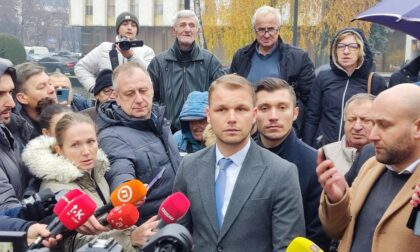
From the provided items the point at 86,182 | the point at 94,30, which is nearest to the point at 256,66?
the point at 86,182

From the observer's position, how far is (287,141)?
4.43 m

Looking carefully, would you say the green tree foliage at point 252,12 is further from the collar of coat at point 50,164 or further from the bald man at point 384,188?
the bald man at point 384,188

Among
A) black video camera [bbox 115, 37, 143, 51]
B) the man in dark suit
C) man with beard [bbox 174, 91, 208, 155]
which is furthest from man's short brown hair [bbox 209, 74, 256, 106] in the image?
black video camera [bbox 115, 37, 143, 51]

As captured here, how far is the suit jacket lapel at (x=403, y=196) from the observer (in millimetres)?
3363

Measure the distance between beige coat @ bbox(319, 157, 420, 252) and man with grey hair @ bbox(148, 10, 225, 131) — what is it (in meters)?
3.48

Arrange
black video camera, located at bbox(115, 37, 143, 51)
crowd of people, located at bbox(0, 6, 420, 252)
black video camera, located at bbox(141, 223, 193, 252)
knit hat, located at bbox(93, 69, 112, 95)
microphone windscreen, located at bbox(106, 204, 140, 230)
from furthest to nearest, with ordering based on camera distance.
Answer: black video camera, located at bbox(115, 37, 143, 51), knit hat, located at bbox(93, 69, 112, 95), crowd of people, located at bbox(0, 6, 420, 252), microphone windscreen, located at bbox(106, 204, 140, 230), black video camera, located at bbox(141, 223, 193, 252)

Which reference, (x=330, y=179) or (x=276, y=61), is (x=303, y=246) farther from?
(x=276, y=61)

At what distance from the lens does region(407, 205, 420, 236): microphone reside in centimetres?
302

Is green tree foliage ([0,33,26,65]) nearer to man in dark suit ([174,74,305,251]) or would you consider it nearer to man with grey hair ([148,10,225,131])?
man with grey hair ([148,10,225,131])

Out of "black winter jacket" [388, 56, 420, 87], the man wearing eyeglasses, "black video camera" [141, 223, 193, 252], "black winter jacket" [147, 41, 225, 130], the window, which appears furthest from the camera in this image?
the window

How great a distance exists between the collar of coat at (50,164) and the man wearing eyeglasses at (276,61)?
3.04m

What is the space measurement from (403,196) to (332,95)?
11.3 feet

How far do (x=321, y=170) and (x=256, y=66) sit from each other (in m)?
3.88

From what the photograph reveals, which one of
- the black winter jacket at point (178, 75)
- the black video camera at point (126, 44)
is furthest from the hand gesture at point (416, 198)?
the black video camera at point (126, 44)
